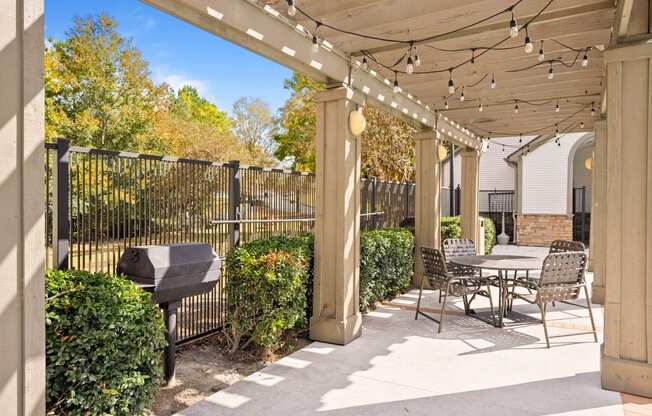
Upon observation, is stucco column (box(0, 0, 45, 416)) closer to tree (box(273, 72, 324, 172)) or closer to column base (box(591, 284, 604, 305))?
column base (box(591, 284, 604, 305))

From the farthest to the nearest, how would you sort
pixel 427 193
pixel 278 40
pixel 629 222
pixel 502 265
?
pixel 427 193, pixel 502 265, pixel 278 40, pixel 629 222

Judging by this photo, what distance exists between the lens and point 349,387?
3258 millimetres

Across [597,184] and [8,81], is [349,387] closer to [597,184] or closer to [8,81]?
[8,81]

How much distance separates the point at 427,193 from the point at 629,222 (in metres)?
3.90

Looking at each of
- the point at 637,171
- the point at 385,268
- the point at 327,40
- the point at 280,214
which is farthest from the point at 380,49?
the point at 385,268

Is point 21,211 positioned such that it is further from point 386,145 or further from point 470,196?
point 386,145

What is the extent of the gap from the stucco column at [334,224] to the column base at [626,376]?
219 centimetres

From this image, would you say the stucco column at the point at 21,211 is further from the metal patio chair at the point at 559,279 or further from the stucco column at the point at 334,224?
the metal patio chair at the point at 559,279

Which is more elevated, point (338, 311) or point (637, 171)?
point (637, 171)

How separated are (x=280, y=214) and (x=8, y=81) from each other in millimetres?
3445

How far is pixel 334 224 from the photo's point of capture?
4.34 metres

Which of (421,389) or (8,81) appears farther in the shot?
(421,389)

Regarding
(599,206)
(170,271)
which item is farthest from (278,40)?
(599,206)

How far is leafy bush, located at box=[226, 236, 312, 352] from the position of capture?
373cm
